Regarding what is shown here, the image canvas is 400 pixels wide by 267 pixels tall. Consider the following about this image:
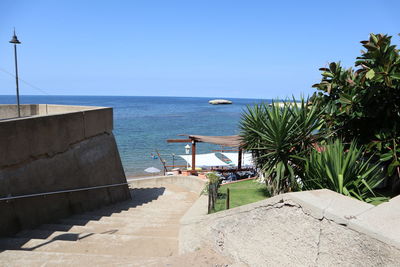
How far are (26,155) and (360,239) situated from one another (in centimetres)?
574

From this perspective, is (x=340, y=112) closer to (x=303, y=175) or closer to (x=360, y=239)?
(x=303, y=175)

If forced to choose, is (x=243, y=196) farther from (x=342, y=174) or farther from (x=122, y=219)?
(x=122, y=219)

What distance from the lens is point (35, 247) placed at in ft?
14.2

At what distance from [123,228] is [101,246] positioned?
989 mm

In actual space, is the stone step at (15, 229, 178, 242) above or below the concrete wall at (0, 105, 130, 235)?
below

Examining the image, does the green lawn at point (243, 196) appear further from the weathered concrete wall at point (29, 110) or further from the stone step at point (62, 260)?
the weathered concrete wall at point (29, 110)

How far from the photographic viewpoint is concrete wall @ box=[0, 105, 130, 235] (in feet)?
17.3

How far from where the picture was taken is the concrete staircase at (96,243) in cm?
378

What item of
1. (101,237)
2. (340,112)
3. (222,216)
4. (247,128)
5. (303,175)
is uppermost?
(340,112)

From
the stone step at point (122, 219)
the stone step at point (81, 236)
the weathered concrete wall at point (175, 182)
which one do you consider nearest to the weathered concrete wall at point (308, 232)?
the stone step at point (81, 236)

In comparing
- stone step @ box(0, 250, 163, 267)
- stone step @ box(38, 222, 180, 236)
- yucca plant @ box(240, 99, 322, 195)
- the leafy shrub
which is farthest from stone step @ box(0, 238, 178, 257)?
the leafy shrub

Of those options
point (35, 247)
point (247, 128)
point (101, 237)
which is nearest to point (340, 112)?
point (247, 128)

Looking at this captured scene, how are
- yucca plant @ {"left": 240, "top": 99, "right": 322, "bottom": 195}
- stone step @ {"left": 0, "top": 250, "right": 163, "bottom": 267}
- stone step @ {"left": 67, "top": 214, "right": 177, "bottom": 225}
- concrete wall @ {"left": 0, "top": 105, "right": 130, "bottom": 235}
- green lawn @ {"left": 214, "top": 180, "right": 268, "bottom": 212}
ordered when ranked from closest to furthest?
stone step @ {"left": 0, "top": 250, "right": 163, "bottom": 267} → concrete wall @ {"left": 0, "top": 105, "right": 130, "bottom": 235} → yucca plant @ {"left": 240, "top": 99, "right": 322, "bottom": 195} → green lawn @ {"left": 214, "top": 180, "right": 268, "bottom": 212} → stone step @ {"left": 67, "top": 214, "right": 177, "bottom": 225}

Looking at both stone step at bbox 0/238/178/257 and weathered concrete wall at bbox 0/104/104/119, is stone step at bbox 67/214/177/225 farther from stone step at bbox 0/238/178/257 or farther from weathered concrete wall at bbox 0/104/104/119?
weathered concrete wall at bbox 0/104/104/119
